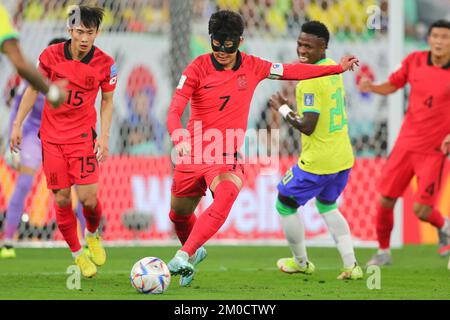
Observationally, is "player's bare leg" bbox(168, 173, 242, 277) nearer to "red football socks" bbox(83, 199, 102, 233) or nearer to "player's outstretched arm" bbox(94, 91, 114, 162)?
"player's outstretched arm" bbox(94, 91, 114, 162)

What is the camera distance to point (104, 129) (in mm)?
8398

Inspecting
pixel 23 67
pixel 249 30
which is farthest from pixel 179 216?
pixel 249 30

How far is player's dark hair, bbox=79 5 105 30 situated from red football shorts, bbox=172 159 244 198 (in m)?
1.35

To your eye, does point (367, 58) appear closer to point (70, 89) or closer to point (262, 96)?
point (262, 96)

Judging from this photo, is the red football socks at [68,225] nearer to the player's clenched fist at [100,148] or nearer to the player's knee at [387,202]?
the player's clenched fist at [100,148]

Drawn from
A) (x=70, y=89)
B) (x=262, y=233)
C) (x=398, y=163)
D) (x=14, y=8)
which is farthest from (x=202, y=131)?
(x=14, y=8)

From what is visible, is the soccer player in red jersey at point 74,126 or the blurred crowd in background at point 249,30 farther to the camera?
the blurred crowd in background at point 249,30

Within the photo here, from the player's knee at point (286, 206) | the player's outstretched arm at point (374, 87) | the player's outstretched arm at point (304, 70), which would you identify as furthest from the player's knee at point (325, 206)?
the player's outstretched arm at point (374, 87)

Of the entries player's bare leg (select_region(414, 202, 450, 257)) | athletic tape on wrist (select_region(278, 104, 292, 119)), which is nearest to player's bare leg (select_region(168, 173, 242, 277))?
athletic tape on wrist (select_region(278, 104, 292, 119))

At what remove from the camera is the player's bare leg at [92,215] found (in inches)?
329

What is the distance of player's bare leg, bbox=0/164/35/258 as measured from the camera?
421 inches

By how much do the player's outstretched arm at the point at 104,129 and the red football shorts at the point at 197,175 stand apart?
0.76 meters

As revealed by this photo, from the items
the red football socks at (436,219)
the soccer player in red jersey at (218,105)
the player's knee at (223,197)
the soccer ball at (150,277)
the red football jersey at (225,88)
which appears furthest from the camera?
the red football socks at (436,219)

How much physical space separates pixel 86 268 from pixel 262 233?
16.2 ft
